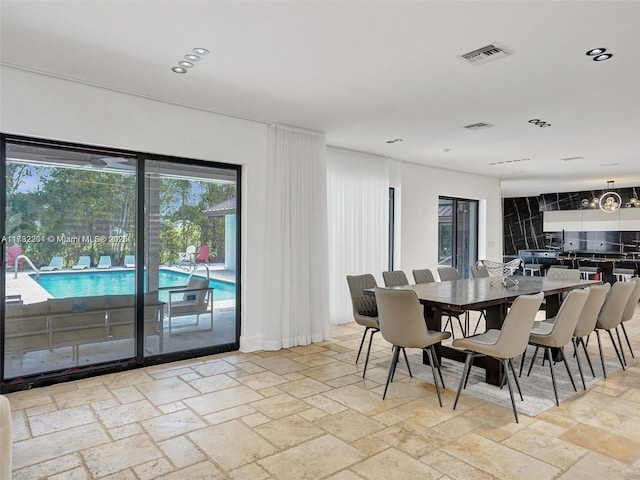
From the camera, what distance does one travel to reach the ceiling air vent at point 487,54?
311cm

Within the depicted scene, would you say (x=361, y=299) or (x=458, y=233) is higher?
(x=458, y=233)

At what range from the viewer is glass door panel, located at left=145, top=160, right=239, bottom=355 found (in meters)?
4.57

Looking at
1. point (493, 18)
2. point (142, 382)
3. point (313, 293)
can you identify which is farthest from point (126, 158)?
point (493, 18)

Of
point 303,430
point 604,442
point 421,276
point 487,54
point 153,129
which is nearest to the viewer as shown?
point 604,442

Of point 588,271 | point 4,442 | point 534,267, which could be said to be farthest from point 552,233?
point 4,442

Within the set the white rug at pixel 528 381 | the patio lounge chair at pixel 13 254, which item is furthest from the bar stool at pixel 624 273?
the patio lounge chair at pixel 13 254

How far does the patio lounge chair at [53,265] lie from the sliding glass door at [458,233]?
645cm

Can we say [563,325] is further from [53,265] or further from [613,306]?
[53,265]

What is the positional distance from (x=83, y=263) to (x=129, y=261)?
0.41 metres

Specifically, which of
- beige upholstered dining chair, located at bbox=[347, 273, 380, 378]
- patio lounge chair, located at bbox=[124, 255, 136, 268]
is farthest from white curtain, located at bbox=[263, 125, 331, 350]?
patio lounge chair, located at bbox=[124, 255, 136, 268]

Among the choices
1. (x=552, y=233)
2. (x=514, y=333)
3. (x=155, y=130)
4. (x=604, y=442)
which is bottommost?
(x=604, y=442)

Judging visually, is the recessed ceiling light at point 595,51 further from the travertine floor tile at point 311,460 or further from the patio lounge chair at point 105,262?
the patio lounge chair at point 105,262

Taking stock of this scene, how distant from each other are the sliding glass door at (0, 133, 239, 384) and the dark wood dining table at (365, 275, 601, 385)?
1959 mm

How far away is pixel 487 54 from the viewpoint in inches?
126
